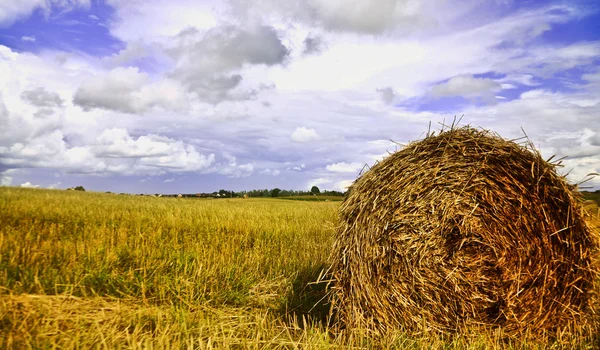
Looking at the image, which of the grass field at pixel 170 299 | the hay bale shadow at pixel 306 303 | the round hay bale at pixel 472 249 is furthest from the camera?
the hay bale shadow at pixel 306 303

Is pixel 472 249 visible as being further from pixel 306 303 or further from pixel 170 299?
pixel 170 299

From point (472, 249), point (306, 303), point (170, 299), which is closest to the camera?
point (472, 249)

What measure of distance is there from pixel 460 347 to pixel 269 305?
6.63 feet

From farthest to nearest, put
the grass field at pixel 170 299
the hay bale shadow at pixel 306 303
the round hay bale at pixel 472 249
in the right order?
the hay bale shadow at pixel 306 303
the round hay bale at pixel 472 249
the grass field at pixel 170 299

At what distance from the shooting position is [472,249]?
3961 mm

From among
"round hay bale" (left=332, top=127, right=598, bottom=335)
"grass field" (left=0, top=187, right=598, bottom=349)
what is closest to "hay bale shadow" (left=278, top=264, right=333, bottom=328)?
"grass field" (left=0, top=187, right=598, bottom=349)

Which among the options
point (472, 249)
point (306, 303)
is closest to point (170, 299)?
point (306, 303)

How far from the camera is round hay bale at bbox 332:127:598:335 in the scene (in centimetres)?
381

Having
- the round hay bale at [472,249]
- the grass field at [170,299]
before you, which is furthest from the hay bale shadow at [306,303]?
the round hay bale at [472,249]

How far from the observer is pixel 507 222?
12.8 ft

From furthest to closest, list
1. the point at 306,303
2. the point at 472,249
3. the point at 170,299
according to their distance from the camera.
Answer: the point at 306,303, the point at 170,299, the point at 472,249

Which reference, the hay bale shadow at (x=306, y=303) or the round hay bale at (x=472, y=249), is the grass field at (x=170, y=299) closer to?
the hay bale shadow at (x=306, y=303)

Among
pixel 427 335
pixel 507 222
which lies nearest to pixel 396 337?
pixel 427 335

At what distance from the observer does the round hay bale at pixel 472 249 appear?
12.5 feet
